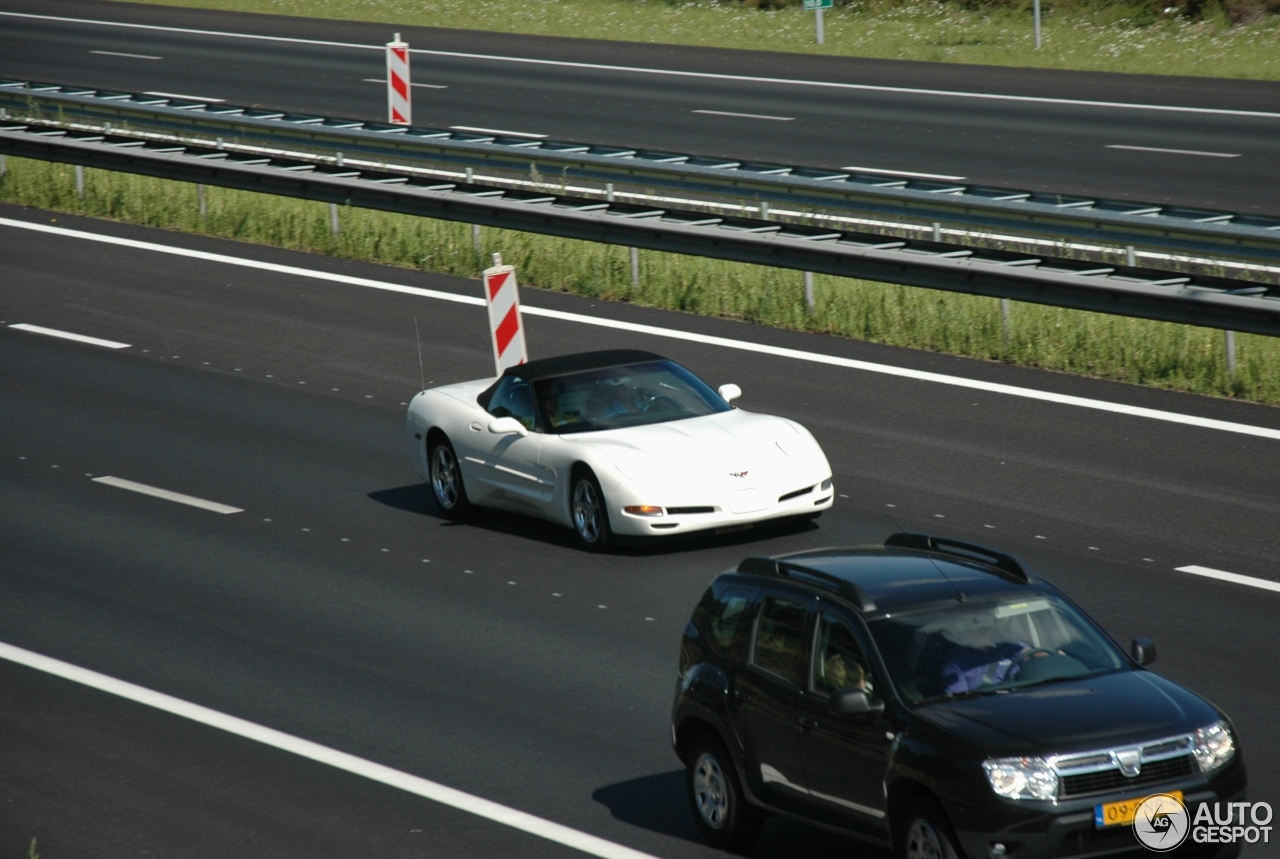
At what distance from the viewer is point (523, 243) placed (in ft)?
79.7

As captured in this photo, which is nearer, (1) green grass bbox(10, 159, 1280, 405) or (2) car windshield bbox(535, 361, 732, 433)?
(2) car windshield bbox(535, 361, 732, 433)

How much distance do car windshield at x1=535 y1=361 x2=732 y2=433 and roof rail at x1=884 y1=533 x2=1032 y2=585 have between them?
5.49 metres

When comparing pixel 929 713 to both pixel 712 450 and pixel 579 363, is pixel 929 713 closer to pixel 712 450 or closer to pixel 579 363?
pixel 712 450

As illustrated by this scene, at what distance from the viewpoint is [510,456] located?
14531 millimetres

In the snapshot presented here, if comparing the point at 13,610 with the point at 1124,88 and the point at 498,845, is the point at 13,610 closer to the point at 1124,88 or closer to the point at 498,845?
the point at 498,845

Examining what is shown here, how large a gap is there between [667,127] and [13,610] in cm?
2175

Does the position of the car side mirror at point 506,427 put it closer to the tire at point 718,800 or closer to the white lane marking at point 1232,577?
the white lane marking at point 1232,577

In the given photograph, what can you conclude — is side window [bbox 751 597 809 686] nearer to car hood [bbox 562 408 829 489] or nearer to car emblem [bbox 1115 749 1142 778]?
car emblem [bbox 1115 749 1142 778]

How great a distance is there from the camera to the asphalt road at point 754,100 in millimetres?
28875

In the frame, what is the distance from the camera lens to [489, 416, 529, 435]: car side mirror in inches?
570

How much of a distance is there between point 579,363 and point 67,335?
30.3 ft

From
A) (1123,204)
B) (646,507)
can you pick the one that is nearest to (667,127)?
(1123,204)

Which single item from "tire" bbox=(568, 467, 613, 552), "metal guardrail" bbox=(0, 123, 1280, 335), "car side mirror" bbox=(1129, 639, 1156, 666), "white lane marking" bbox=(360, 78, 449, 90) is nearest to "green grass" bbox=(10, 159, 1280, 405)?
"metal guardrail" bbox=(0, 123, 1280, 335)

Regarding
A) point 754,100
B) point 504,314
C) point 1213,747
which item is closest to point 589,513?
point 504,314
